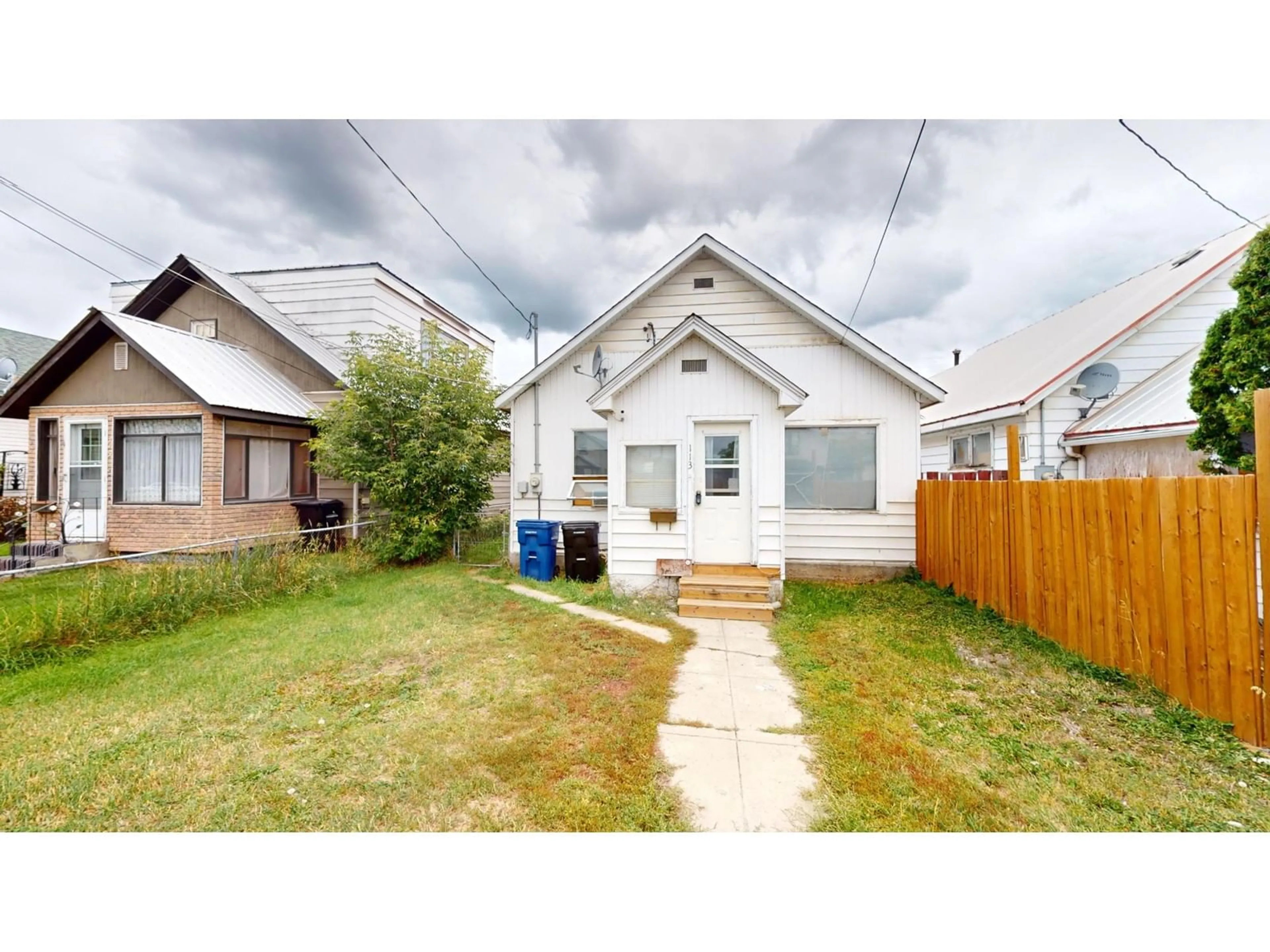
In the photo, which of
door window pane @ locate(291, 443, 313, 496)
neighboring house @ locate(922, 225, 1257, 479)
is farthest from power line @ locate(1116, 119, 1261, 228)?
door window pane @ locate(291, 443, 313, 496)

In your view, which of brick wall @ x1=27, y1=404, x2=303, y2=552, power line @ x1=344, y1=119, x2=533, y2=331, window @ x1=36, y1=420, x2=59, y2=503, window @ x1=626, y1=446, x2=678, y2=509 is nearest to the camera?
power line @ x1=344, y1=119, x2=533, y2=331

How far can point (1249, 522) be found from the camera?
3010mm

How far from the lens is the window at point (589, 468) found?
871 cm

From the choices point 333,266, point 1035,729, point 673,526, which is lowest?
point 1035,729

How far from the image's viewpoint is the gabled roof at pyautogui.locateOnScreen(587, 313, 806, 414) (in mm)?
6473

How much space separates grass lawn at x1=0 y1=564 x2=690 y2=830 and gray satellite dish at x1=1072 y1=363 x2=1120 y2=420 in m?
9.17

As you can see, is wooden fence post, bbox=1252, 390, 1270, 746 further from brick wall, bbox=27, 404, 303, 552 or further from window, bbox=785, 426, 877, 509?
brick wall, bbox=27, 404, 303, 552

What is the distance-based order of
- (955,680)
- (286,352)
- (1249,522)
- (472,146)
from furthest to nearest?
(286,352) < (472,146) < (955,680) < (1249,522)

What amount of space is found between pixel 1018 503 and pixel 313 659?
7.35 meters

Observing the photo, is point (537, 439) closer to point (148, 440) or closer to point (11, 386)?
point (148, 440)

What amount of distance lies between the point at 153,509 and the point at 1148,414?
1783 cm

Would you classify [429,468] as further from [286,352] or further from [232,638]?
[286,352]

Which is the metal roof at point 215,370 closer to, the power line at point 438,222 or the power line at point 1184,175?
the power line at point 438,222

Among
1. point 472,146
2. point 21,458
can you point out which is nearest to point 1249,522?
point 472,146
